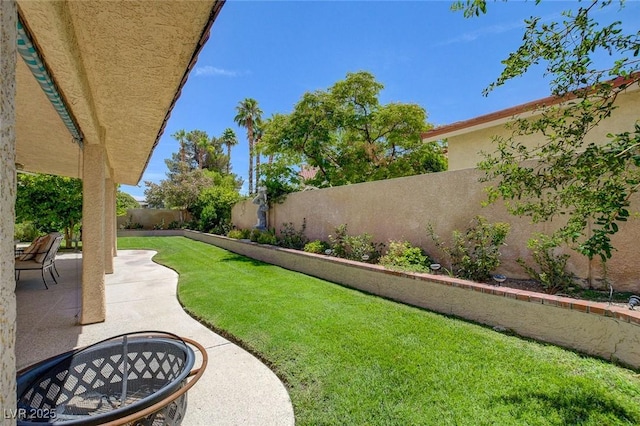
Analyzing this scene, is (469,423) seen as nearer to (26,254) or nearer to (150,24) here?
(150,24)

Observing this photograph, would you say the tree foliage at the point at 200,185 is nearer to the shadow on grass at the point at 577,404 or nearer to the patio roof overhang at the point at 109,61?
the patio roof overhang at the point at 109,61

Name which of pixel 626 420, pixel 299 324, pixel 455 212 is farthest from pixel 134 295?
pixel 626 420

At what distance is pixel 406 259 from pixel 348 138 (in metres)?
11.7

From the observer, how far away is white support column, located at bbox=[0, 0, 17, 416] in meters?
1.24

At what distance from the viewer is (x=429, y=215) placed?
300 inches

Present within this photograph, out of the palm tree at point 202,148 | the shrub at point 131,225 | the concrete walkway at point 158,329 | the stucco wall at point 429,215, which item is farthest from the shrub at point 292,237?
the palm tree at point 202,148

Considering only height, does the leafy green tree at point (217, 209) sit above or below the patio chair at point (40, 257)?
above

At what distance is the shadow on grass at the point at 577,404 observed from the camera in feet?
9.22

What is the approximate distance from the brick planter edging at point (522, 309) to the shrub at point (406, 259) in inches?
13.4

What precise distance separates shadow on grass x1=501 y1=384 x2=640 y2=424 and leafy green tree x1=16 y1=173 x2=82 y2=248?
1882 cm

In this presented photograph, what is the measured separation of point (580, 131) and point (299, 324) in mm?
4738

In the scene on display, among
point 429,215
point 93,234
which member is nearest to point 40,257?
point 93,234

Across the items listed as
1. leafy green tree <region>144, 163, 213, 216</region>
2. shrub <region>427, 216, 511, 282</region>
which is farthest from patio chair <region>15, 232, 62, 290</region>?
leafy green tree <region>144, 163, 213, 216</region>

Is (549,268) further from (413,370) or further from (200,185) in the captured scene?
(200,185)
